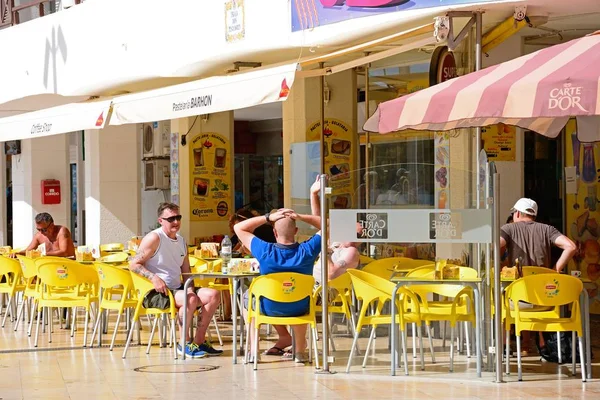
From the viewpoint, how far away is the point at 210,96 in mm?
12578

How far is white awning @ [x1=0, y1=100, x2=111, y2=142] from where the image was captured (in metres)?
15.1

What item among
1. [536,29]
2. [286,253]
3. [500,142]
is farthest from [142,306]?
[536,29]

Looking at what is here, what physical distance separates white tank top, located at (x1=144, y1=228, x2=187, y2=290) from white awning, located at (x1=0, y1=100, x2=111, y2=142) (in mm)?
3237

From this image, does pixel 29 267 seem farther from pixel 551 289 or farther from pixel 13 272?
pixel 551 289

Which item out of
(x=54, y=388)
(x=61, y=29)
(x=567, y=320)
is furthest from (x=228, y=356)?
(x=61, y=29)

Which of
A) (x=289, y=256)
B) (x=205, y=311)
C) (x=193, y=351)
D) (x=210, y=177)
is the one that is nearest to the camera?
(x=289, y=256)

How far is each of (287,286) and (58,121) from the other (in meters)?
6.62

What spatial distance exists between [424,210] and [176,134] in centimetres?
1026

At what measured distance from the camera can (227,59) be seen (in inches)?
616

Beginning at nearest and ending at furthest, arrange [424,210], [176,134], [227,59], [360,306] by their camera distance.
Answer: [424,210] < [360,306] < [227,59] < [176,134]

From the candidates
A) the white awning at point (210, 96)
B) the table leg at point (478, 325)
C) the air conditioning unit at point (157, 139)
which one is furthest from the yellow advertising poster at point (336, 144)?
the air conditioning unit at point (157, 139)

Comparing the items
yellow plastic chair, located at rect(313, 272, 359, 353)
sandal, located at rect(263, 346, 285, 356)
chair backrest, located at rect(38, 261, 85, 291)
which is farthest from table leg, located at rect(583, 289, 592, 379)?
chair backrest, located at rect(38, 261, 85, 291)

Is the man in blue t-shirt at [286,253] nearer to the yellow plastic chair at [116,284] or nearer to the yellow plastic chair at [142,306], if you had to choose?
the yellow plastic chair at [142,306]

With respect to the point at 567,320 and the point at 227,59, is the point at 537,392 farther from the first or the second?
the point at 227,59
